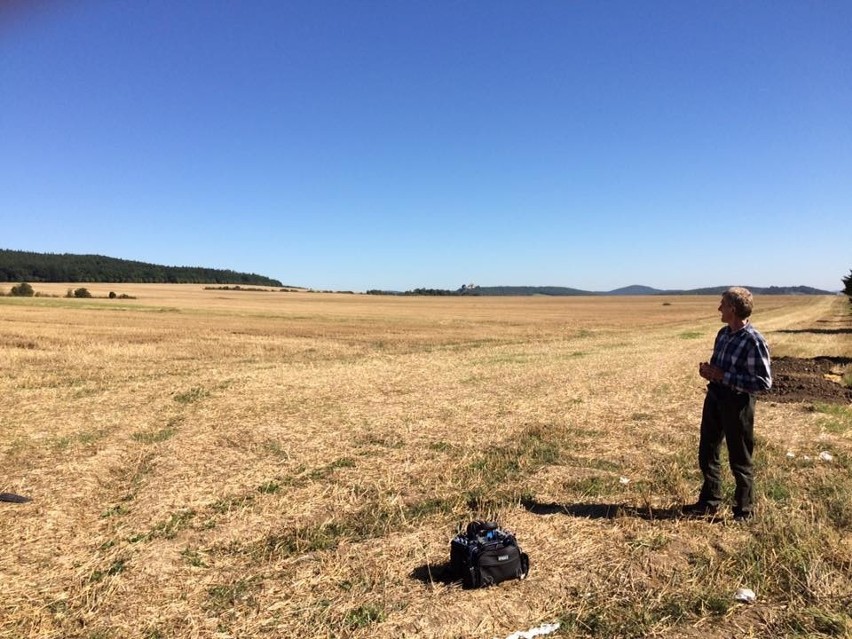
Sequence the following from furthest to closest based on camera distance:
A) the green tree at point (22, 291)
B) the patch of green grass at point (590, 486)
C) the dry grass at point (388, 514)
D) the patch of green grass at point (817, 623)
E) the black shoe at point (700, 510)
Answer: the green tree at point (22, 291)
the patch of green grass at point (590, 486)
the black shoe at point (700, 510)
the dry grass at point (388, 514)
the patch of green grass at point (817, 623)

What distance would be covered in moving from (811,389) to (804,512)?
9.45 m

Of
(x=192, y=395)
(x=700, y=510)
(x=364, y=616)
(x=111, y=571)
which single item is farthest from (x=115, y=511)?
(x=192, y=395)

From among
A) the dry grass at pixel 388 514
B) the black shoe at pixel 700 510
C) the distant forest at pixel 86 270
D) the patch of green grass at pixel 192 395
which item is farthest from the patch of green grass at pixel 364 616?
the distant forest at pixel 86 270

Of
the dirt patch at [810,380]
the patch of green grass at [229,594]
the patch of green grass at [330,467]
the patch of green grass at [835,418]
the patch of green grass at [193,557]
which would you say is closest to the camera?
the patch of green grass at [229,594]

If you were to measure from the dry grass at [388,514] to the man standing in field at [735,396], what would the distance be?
0.43 meters

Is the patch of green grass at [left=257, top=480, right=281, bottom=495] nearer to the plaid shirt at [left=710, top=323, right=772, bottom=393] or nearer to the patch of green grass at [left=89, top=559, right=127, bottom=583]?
the patch of green grass at [left=89, top=559, right=127, bottom=583]

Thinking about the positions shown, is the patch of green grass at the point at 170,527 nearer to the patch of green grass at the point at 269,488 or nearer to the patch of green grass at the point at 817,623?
the patch of green grass at the point at 269,488

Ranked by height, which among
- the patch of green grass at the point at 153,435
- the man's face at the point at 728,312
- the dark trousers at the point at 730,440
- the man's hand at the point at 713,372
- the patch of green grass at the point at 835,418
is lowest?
the patch of green grass at the point at 153,435

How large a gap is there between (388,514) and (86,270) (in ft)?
585

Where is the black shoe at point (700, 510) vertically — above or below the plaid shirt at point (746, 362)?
below

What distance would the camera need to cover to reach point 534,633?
3.92 m

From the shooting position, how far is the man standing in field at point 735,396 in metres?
5.43

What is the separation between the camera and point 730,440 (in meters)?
5.65

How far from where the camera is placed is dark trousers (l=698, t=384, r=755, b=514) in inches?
218
